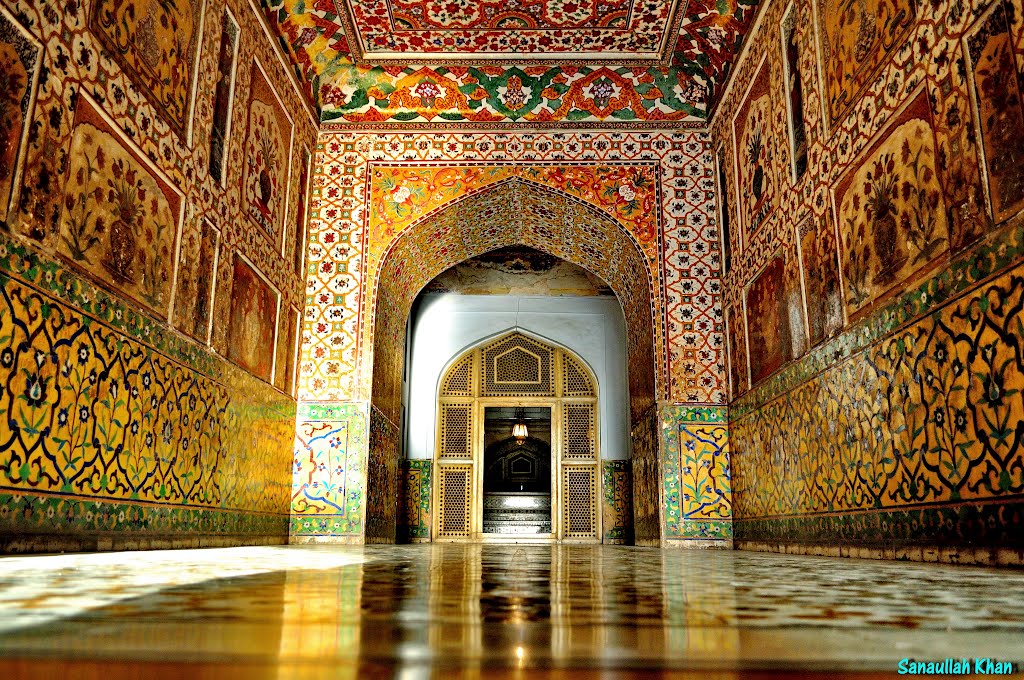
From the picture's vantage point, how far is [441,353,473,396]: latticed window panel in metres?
9.23

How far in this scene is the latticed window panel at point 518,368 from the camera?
929cm

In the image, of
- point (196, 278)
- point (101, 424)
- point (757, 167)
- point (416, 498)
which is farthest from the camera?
point (416, 498)

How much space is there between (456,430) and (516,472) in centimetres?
718

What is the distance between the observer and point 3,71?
7.93 ft

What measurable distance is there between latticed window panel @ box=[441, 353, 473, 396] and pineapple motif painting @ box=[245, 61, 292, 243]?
165 inches

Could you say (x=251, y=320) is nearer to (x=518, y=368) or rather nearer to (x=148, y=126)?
(x=148, y=126)

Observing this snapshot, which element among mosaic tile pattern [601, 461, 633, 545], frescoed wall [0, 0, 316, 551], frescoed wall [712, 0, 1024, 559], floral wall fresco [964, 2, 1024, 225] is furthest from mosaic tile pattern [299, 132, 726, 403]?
floral wall fresco [964, 2, 1024, 225]

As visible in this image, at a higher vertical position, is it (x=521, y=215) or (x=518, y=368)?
(x=521, y=215)

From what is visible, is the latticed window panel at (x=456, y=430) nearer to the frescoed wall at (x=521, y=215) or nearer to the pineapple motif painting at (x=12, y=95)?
the frescoed wall at (x=521, y=215)

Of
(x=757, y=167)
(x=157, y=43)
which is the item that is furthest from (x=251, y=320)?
(x=757, y=167)

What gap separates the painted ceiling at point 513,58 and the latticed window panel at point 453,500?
14.3 ft

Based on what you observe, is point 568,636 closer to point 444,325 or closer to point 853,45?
point 853,45

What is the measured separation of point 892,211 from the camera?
10.3ft

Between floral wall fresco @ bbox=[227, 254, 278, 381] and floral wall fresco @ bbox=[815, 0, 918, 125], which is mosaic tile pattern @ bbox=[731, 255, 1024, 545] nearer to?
floral wall fresco @ bbox=[815, 0, 918, 125]
